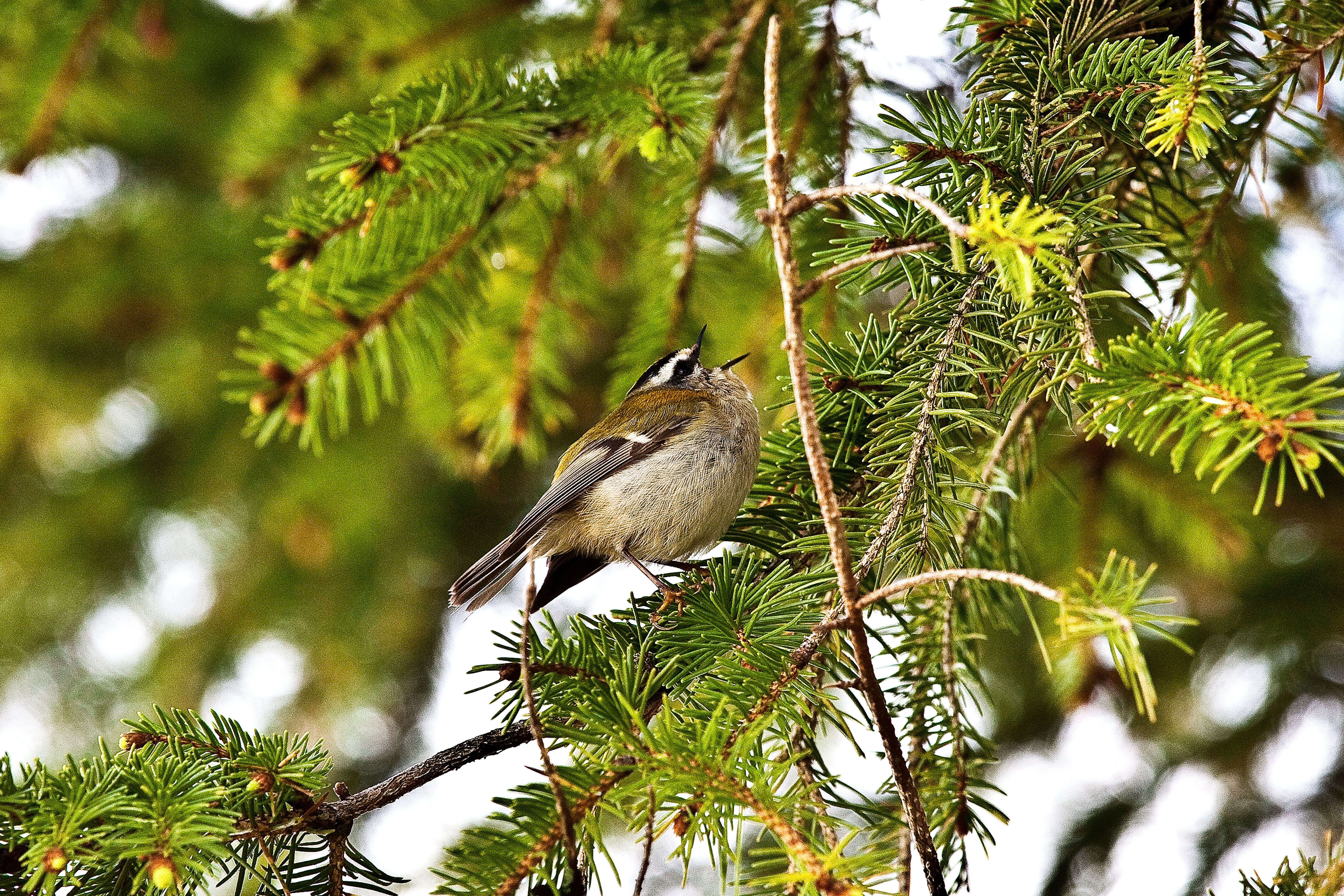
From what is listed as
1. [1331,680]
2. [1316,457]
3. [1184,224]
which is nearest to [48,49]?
[1184,224]

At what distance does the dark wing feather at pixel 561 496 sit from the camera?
8.58 feet

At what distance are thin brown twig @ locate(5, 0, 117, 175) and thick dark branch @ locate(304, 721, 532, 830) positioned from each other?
8.00 feet

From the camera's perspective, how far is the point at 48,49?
3.06 m

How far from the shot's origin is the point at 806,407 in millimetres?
1175

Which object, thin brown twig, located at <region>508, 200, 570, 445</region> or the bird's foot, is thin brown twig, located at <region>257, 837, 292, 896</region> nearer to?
the bird's foot

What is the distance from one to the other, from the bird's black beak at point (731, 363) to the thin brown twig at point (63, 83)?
2147 millimetres

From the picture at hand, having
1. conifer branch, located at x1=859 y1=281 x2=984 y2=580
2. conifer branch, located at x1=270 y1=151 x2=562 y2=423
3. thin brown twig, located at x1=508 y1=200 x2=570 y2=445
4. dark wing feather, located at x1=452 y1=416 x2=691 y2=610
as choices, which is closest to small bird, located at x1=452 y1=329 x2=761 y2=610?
dark wing feather, located at x1=452 y1=416 x2=691 y2=610

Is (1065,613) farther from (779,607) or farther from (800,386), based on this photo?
(779,607)

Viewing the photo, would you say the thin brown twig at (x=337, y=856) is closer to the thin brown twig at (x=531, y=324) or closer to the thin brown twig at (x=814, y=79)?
the thin brown twig at (x=531, y=324)

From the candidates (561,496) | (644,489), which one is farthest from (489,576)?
(644,489)

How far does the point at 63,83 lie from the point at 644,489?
218 centimetres

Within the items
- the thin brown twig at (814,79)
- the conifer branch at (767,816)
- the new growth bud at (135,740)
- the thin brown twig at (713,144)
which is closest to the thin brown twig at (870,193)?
the conifer branch at (767,816)

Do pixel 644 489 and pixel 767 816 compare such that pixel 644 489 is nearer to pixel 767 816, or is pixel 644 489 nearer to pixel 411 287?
pixel 411 287

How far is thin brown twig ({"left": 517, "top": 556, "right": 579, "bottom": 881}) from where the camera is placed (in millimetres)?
1298
